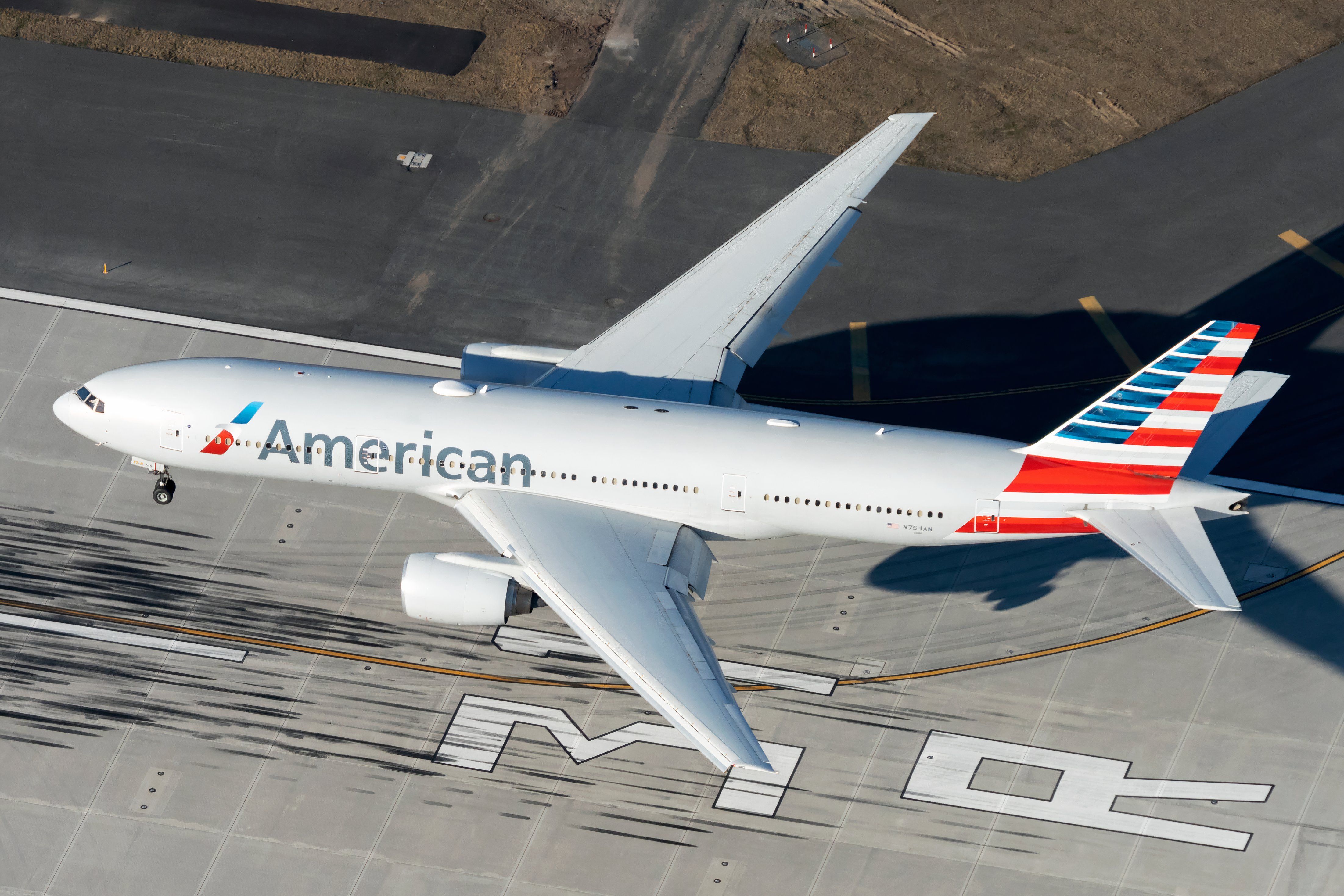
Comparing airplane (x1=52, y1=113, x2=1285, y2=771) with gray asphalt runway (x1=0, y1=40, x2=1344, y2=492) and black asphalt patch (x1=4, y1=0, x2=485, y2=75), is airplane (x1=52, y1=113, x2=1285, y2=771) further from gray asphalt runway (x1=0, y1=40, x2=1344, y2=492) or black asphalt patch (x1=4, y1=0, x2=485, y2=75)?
black asphalt patch (x1=4, y1=0, x2=485, y2=75)

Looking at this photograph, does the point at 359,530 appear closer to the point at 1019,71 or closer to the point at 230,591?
the point at 230,591

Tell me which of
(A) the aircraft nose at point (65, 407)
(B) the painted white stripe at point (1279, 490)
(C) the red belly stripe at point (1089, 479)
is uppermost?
(B) the painted white stripe at point (1279, 490)

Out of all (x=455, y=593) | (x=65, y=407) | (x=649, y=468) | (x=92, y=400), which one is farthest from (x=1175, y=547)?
(x=65, y=407)

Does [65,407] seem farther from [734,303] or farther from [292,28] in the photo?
[292,28]

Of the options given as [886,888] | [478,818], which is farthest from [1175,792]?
[478,818]

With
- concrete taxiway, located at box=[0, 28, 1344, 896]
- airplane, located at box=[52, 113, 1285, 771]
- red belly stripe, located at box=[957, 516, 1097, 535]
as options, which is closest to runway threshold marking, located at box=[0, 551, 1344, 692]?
concrete taxiway, located at box=[0, 28, 1344, 896]

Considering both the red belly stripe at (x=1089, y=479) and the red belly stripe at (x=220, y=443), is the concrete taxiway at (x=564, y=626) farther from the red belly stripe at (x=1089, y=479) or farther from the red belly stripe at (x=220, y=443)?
the red belly stripe at (x=1089, y=479)

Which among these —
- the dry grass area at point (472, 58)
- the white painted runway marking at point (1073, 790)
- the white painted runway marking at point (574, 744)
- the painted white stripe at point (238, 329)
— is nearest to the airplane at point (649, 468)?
the white painted runway marking at point (574, 744)
